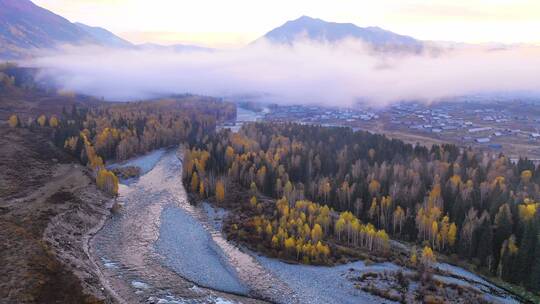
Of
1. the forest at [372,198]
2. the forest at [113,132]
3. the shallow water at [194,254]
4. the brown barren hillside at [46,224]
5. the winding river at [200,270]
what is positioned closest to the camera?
the brown barren hillside at [46,224]

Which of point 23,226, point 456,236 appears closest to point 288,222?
point 456,236

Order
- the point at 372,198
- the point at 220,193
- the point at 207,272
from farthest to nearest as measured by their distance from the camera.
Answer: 1. the point at 220,193
2. the point at 372,198
3. the point at 207,272

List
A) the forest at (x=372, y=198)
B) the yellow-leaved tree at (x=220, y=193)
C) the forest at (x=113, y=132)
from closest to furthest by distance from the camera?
the forest at (x=372, y=198)
the yellow-leaved tree at (x=220, y=193)
the forest at (x=113, y=132)

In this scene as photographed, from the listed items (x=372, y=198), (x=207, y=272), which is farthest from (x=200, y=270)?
(x=372, y=198)

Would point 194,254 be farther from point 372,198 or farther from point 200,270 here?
point 372,198

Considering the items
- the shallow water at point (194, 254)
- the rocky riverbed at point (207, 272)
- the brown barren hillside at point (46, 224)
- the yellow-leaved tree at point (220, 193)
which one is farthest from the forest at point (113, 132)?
the rocky riverbed at point (207, 272)

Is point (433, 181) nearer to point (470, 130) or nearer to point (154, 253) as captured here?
point (154, 253)

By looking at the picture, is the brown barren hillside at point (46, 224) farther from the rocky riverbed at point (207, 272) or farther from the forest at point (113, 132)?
the forest at point (113, 132)

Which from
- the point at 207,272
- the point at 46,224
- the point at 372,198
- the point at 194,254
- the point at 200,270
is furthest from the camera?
the point at 372,198

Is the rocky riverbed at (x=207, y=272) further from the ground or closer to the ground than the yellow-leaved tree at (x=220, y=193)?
closer to the ground
